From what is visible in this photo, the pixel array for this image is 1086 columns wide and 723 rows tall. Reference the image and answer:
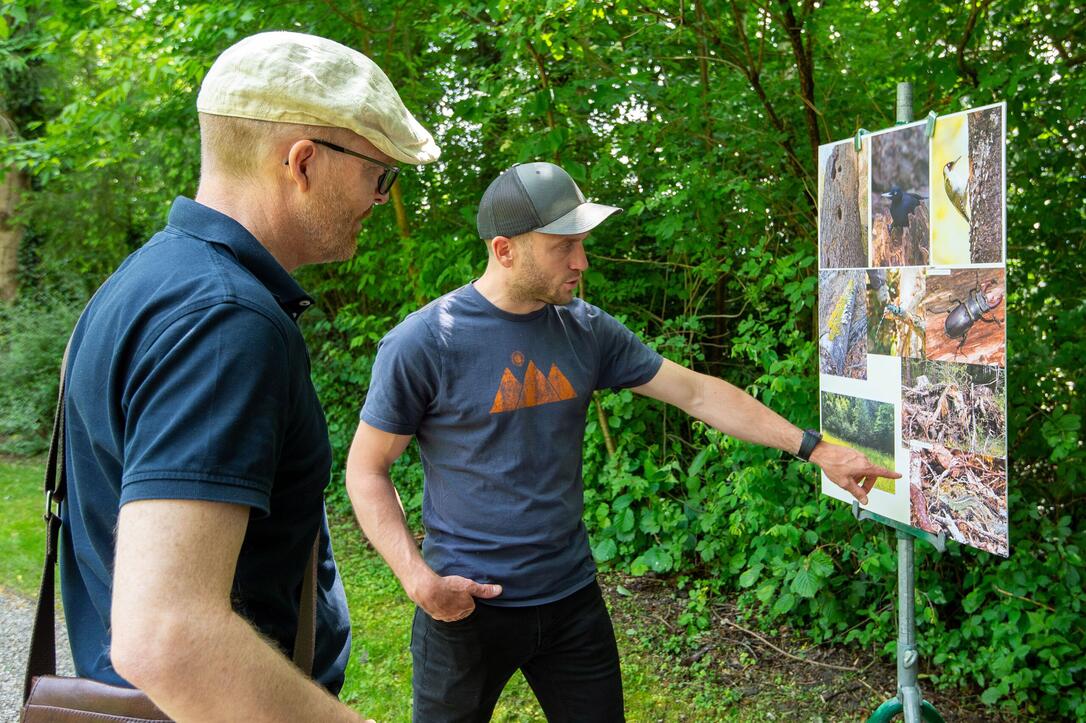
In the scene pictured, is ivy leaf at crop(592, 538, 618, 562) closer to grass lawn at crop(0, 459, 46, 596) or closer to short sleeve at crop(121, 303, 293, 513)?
grass lawn at crop(0, 459, 46, 596)

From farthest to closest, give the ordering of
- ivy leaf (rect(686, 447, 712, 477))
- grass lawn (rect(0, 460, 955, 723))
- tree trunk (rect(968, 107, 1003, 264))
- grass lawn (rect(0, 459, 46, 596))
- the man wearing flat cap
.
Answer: grass lawn (rect(0, 459, 46, 596))
ivy leaf (rect(686, 447, 712, 477))
grass lawn (rect(0, 460, 955, 723))
tree trunk (rect(968, 107, 1003, 264))
the man wearing flat cap

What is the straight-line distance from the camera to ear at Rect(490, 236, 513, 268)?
2.48 metres

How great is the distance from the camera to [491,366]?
94.9 inches

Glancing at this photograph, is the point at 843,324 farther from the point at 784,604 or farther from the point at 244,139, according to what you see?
the point at 244,139

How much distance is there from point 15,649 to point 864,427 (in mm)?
4560

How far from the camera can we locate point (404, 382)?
2.37m

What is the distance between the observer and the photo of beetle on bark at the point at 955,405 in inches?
89.2

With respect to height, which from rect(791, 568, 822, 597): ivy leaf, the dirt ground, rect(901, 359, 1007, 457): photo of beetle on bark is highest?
rect(901, 359, 1007, 457): photo of beetle on bark

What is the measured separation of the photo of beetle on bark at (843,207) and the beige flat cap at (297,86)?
1883mm

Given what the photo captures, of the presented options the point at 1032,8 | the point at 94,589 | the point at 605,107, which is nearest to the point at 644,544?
the point at 605,107

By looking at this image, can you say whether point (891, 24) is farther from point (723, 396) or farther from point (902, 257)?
point (723, 396)

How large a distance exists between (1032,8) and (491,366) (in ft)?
10.7

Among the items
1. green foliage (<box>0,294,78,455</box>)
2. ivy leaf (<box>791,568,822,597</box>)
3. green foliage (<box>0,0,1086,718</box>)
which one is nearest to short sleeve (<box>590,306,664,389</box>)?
green foliage (<box>0,0,1086,718</box>)

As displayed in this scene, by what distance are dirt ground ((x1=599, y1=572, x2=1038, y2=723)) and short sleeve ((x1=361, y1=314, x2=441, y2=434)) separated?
2105 millimetres
